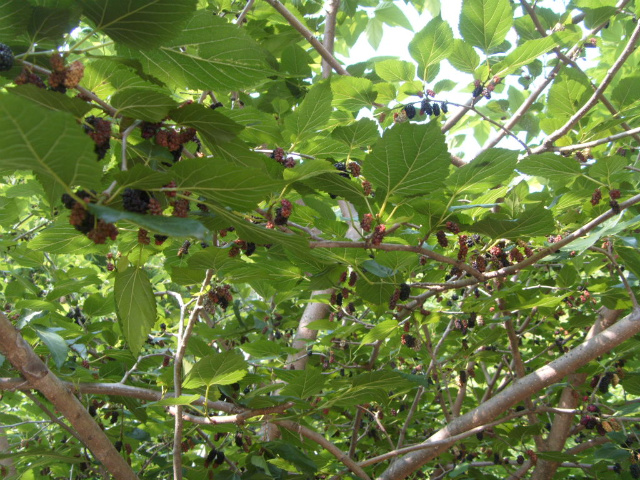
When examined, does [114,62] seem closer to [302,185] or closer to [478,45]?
[302,185]

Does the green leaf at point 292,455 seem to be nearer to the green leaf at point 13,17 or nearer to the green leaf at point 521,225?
the green leaf at point 521,225

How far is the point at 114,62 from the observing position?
1.13 meters

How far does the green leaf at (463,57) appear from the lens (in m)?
2.14

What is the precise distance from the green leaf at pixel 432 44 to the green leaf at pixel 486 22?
93 millimetres

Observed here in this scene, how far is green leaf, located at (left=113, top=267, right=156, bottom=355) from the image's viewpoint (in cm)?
120

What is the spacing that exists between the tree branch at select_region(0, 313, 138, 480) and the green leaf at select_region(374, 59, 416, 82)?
5.35ft

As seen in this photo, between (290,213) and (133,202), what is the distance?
0.60m

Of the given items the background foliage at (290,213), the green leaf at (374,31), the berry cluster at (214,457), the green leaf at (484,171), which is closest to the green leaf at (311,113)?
the background foliage at (290,213)

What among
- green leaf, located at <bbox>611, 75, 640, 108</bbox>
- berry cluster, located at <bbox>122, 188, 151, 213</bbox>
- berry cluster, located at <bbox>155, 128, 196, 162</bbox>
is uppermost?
green leaf, located at <bbox>611, 75, 640, 108</bbox>

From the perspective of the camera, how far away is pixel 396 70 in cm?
217

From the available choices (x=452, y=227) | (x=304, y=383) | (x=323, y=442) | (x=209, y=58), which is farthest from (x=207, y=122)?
(x=323, y=442)

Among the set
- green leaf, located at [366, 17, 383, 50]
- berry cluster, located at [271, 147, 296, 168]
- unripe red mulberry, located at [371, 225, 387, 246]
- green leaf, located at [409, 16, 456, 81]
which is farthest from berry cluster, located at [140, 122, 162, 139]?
green leaf, located at [366, 17, 383, 50]

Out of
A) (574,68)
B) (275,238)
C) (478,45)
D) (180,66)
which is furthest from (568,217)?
(180,66)

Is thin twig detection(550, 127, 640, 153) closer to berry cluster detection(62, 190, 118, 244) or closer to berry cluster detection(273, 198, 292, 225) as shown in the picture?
berry cluster detection(273, 198, 292, 225)
